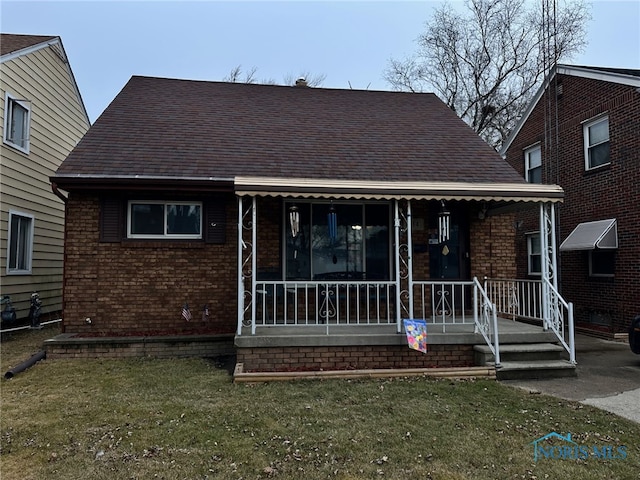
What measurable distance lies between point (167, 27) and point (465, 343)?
549 inches

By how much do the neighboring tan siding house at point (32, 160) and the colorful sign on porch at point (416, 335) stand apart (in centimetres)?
855

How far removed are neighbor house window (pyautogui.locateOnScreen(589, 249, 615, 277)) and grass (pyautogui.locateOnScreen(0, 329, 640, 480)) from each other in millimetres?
6765

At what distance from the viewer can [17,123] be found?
396 inches

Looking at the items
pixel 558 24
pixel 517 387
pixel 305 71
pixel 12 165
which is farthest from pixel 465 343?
pixel 305 71

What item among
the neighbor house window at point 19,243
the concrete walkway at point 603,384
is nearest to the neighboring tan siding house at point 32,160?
the neighbor house window at point 19,243

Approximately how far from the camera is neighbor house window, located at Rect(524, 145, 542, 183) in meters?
13.3

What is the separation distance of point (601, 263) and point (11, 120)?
14219mm

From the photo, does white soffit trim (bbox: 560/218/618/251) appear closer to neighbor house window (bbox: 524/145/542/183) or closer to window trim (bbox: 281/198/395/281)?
neighbor house window (bbox: 524/145/542/183)

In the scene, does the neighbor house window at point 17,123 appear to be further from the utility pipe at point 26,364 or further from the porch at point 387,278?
the porch at point 387,278

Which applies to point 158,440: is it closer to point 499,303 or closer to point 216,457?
point 216,457

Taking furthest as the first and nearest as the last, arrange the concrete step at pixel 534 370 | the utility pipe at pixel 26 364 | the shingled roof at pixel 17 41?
the shingled roof at pixel 17 41, the utility pipe at pixel 26 364, the concrete step at pixel 534 370

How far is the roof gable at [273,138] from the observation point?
7934 millimetres

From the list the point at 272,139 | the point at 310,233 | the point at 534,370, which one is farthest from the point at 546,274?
the point at 272,139

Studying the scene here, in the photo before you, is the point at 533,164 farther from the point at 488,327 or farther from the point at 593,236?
the point at 488,327
